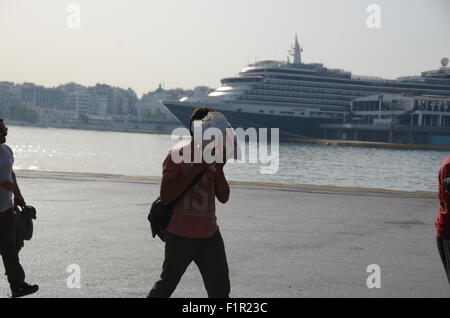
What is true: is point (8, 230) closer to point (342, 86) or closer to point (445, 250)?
point (445, 250)

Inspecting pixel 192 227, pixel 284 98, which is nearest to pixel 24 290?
pixel 192 227

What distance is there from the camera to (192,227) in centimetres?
418

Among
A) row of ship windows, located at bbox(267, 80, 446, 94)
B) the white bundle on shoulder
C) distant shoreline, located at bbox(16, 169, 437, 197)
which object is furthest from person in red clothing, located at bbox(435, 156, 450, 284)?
row of ship windows, located at bbox(267, 80, 446, 94)

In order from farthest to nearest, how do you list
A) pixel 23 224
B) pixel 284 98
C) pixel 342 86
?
1. pixel 342 86
2. pixel 284 98
3. pixel 23 224

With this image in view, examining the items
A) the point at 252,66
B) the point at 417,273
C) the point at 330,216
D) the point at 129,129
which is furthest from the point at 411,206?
the point at 129,129

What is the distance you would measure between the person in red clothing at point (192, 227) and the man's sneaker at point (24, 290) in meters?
1.66

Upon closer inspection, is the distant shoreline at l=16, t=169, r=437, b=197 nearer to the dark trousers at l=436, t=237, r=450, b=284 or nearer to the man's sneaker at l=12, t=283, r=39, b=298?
the man's sneaker at l=12, t=283, r=39, b=298

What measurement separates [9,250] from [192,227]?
2.11m

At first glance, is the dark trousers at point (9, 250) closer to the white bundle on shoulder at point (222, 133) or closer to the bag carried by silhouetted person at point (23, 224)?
the bag carried by silhouetted person at point (23, 224)

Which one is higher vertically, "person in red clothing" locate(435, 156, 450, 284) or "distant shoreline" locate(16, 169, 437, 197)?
"person in red clothing" locate(435, 156, 450, 284)

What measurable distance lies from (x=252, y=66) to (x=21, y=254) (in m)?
105

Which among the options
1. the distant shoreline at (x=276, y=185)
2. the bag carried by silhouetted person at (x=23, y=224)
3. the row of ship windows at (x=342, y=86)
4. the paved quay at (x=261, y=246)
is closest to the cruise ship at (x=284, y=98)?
the row of ship windows at (x=342, y=86)

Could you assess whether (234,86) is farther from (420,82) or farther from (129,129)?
(129,129)

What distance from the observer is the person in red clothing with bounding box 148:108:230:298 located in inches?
163
